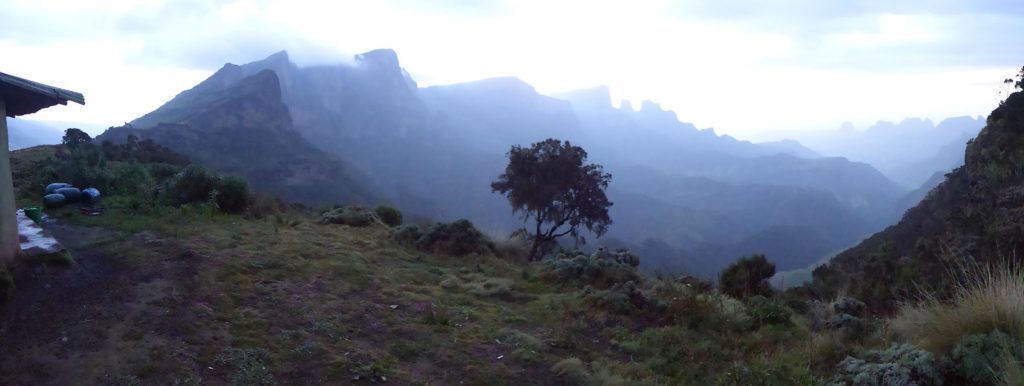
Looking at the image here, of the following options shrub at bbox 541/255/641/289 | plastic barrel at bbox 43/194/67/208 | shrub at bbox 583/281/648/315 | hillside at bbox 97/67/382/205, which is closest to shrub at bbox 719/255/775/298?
shrub at bbox 541/255/641/289

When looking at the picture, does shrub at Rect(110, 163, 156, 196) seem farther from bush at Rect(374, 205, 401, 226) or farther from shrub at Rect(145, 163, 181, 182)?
bush at Rect(374, 205, 401, 226)

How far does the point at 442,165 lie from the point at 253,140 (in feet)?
152

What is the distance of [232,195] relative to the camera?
15.3 metres

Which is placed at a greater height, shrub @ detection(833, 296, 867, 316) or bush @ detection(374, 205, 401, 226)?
bush @ detection(374, 205, 401, 226)

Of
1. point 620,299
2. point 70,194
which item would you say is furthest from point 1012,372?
point 70,194

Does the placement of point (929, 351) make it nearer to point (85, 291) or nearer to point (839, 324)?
point (839, 324)

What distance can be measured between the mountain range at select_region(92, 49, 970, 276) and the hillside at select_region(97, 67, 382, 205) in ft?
0.76

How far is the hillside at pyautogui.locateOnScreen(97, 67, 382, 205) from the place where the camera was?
187 ft

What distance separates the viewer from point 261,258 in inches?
398

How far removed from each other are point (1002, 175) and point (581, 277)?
23.0 metres

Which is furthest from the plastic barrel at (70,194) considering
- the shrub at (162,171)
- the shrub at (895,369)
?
the shrub at (895,369)

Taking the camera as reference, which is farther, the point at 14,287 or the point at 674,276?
the point at 674,276

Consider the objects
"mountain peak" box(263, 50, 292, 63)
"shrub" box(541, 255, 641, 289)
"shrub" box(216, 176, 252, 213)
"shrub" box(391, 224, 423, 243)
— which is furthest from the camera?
"mountain peak" box(263, 50, 292, 63)

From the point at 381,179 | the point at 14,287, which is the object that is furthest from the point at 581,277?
the point at 381,179
